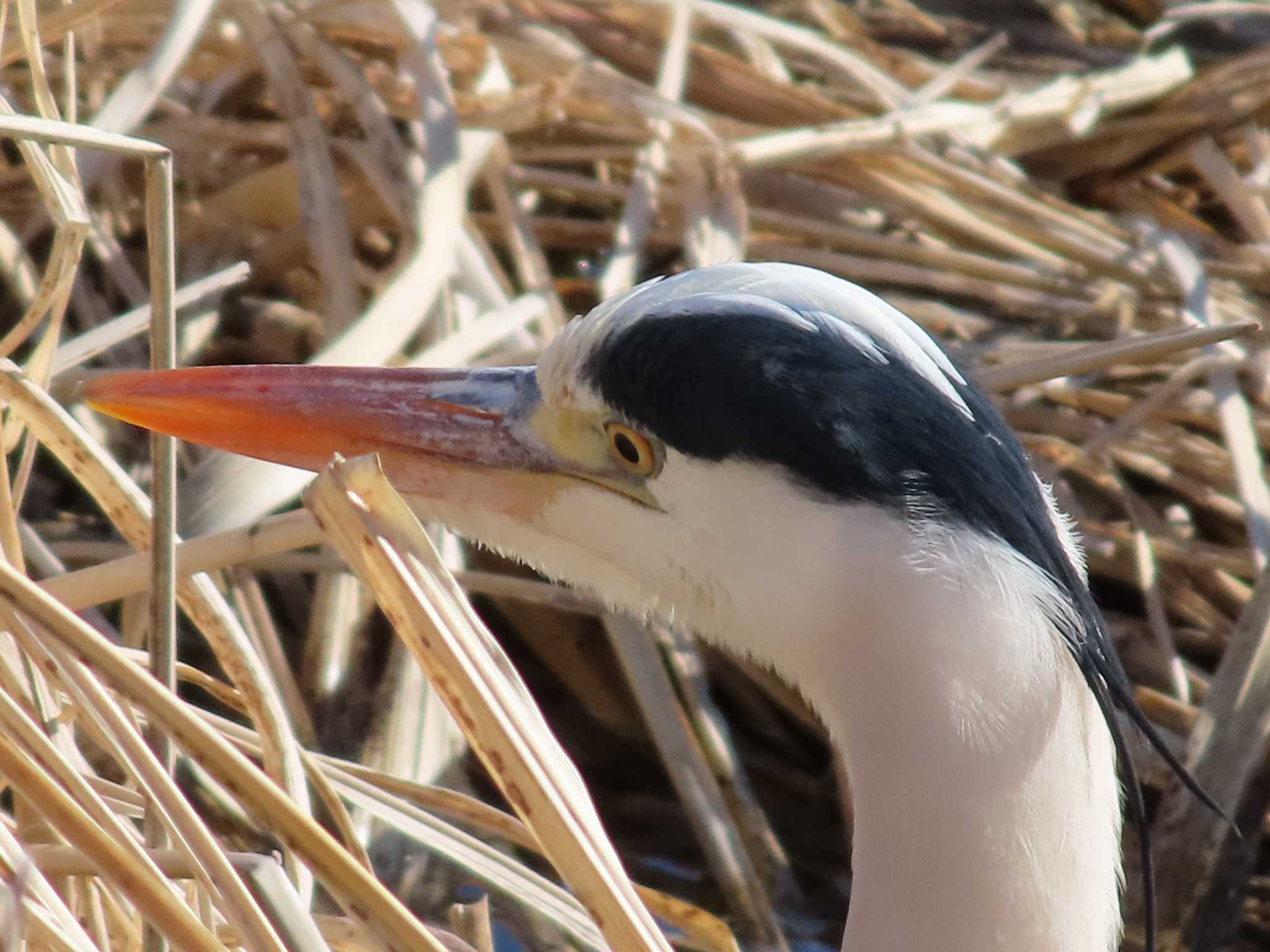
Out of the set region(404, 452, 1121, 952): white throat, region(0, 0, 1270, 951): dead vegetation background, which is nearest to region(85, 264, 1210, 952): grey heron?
region(404, 452, 1121, 952): white throat

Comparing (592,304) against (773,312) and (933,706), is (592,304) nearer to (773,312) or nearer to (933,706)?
(773,312)

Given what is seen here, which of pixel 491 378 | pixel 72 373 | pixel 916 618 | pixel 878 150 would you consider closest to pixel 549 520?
pixel 491 378

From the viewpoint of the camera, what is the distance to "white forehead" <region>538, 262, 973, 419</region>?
120 cm

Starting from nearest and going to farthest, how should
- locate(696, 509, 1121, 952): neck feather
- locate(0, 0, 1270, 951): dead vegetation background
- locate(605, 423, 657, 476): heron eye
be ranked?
1. locate(696, 509, 1121, 952): neck feather
2. locate(605, 423, 657, 476): heron eye
3. locate(0, 0, 1270, 951): dead vegetation background

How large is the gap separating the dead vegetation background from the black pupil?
333 millimetres

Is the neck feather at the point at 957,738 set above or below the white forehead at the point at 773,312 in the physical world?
below

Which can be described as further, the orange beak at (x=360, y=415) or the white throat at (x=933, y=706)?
the orange beak at (x=360, y=415)

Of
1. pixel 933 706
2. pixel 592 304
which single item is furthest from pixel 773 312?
pixel 592 304

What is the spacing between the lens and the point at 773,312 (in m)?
1.21

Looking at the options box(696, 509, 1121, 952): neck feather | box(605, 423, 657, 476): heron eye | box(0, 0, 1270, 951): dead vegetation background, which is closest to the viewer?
box(696, 509, 1121, 952): neck feather

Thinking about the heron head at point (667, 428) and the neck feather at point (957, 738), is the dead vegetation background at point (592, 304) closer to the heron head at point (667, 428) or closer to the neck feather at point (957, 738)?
the heron head at point (667, 428)

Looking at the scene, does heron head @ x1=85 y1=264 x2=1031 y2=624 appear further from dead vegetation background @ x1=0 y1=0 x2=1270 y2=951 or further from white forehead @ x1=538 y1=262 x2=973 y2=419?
dead vegetation background @ x1=0 y1=0 x2=1270 y2=951

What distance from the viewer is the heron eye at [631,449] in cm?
129

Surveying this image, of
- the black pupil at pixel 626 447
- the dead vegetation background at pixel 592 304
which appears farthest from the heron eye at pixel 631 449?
the dead vegetation background at pixel 592 304
